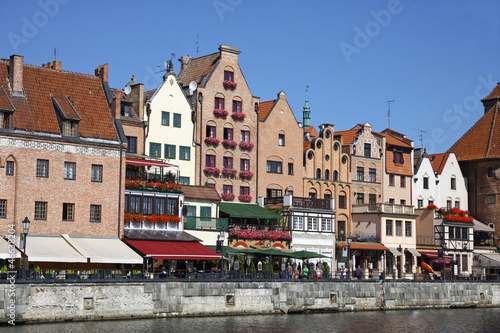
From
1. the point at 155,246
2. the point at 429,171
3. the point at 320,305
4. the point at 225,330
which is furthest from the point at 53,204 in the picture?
the point at 429,171

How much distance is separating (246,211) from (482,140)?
3716 centimetres

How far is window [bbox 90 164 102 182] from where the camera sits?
5703 centimetres

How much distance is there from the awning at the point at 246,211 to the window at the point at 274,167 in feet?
14.5

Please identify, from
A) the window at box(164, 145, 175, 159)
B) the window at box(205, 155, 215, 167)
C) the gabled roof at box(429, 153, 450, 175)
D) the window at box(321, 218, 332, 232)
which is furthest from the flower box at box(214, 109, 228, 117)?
the gabled roof at box(429, 153, 450, 175)

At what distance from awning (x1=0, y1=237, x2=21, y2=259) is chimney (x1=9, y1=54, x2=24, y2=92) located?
11.1 meters

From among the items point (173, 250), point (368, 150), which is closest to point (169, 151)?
point (173, 250)

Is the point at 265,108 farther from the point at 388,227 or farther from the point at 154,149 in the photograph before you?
the point at 388,227

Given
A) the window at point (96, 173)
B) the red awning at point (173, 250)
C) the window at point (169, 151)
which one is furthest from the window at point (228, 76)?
the window at point (96, 173)

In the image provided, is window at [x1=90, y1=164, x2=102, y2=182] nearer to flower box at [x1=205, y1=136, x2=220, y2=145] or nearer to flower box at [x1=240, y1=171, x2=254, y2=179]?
flower box at [x1=205, y1=136, x2=220, y2=145]

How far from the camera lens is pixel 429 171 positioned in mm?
89250

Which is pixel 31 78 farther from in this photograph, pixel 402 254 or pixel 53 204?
pixel 402 254

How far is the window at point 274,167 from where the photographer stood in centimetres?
7475

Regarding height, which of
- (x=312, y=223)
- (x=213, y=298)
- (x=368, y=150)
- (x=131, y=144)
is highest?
Answer: (x=368, y=150)

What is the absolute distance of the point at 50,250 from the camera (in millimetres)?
51250
